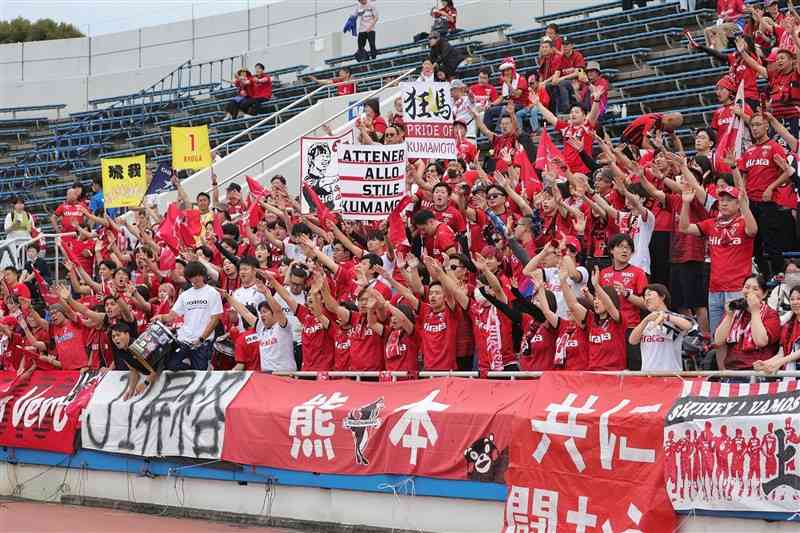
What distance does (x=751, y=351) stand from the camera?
1172 centimetres

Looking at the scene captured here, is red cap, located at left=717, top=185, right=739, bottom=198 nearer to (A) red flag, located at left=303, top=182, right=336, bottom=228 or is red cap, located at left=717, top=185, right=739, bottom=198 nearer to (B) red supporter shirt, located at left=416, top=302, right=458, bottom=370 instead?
(B) red supporter shirt, located at left=416, top=302, right=458, bottom=370

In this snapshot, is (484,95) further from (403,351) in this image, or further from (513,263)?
(403,351)

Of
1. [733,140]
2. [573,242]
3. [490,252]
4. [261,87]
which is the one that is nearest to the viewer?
[573,242]

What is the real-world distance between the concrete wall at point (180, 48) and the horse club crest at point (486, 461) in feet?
63.2

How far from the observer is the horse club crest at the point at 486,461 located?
12.8 metres

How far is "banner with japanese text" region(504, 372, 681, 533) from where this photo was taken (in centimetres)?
1148

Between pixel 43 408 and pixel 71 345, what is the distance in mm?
950

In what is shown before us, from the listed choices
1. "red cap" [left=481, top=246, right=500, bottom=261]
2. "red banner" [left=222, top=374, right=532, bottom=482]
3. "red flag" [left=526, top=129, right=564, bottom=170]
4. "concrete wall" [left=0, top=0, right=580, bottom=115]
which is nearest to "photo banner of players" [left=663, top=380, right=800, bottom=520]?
"red banner" [left=222, top=374, right=532, bottom=482]

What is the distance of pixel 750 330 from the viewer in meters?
11.7

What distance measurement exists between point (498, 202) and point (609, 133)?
16.3ft

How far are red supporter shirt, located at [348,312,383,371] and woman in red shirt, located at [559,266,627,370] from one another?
9.39 ft

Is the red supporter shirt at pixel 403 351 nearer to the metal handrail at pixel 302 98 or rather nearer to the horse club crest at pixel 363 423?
the horse club crest at pixel 363 423

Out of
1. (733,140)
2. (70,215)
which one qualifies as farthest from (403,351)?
(70,215)

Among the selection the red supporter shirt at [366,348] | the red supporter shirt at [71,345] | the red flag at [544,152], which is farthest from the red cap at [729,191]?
the red supporter shirt at [71,345]
